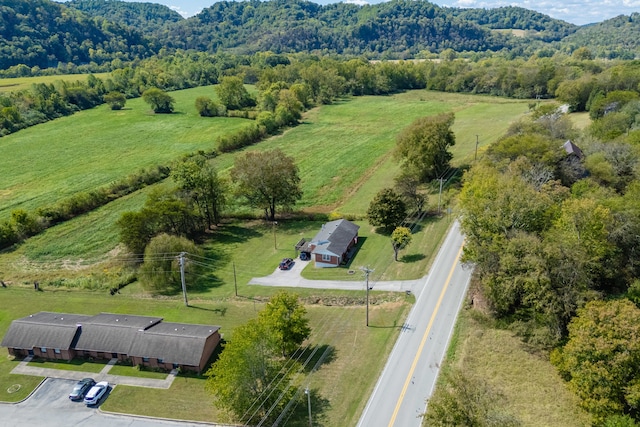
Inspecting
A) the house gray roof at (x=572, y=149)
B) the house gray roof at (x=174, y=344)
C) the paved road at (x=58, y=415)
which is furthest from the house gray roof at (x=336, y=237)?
the house gray roof at (x=572, y=149)

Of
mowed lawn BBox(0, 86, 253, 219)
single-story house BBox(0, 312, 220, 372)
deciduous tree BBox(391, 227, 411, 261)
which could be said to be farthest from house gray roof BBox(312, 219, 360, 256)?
mowed lawn BBox(0, 86, 253, 219)

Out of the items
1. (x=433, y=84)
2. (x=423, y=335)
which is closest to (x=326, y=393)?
(x=423, y=335)

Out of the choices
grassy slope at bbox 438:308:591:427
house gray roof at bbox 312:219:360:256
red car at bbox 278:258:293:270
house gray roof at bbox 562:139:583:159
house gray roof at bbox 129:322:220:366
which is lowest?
grassy slope at bbox 438:308:591:427

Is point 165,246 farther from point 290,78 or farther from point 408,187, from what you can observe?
point 290,78

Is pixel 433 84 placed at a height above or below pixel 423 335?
above

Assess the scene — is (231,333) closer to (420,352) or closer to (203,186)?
(420,352)

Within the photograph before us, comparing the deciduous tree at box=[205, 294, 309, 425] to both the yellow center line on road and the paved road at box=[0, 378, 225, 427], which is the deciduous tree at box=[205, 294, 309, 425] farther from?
the yellow center line on road

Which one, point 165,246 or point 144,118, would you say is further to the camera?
point 144,118
